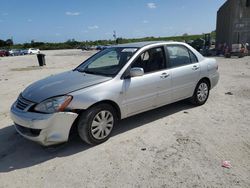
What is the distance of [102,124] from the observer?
4.15 m

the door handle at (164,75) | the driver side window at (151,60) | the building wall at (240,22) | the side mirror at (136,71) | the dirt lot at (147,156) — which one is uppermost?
the building wall at (240,22)

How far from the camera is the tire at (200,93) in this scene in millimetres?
5905

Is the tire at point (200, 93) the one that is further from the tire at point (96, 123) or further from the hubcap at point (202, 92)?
the tire at point (96, 123)

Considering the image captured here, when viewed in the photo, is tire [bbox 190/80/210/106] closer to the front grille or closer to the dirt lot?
the dirt lot

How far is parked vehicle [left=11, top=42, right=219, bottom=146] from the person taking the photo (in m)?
3.75

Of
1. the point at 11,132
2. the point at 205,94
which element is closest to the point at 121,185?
the point at 11,132

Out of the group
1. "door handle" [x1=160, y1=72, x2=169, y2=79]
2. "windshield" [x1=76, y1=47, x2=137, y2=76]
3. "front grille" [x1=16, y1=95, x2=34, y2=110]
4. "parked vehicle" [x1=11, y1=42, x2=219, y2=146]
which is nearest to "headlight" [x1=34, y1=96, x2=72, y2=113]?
"parked vehicle" [x1=11, y1=42, x2=219, y2=146]

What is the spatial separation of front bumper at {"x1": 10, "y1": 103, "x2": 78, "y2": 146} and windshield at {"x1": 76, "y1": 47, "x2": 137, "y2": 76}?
1.21 m

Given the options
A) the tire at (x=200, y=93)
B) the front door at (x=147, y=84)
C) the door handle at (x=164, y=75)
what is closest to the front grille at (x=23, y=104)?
the front door at (x=147, y=84)

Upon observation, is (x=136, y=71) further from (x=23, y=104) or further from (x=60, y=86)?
(x=23, y=104)

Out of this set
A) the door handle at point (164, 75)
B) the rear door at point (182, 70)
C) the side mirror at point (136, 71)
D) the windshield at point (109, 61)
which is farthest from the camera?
the rear door at point (182, 70)

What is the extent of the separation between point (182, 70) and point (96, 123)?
239cm

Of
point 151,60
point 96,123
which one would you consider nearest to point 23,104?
point 96,123

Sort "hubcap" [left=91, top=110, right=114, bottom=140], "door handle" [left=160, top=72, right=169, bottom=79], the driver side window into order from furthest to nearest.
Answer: "door handle" [left=160, top=72, right=169, bottom=79]
the driver side window
"hubcap" [left=91, top=110, right=114, bottom=140]
